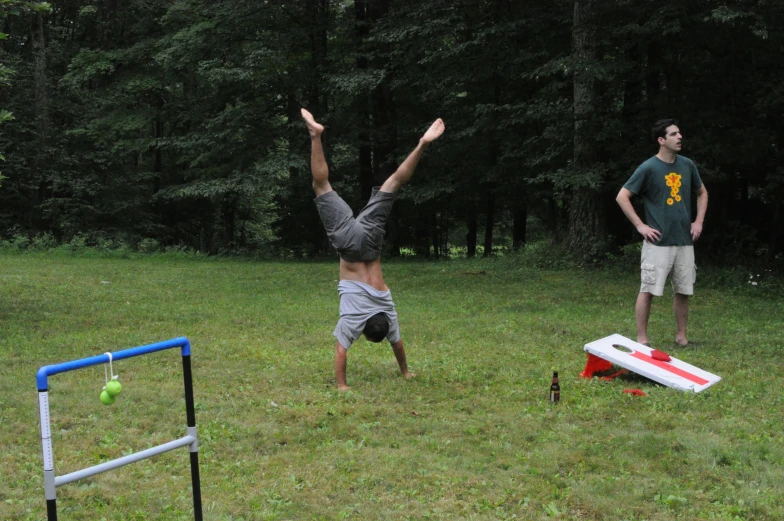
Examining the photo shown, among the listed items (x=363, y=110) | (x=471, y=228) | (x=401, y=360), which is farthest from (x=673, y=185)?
(x=471, y=228)

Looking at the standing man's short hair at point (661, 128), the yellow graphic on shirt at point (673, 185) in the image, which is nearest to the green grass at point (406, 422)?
the yellow graphic on shirt at point (673, 185)

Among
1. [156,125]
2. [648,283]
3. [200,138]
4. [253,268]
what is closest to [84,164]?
[156,125]

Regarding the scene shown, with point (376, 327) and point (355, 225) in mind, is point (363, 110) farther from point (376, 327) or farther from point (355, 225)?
point (376, 327)

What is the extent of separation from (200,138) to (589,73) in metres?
13.7

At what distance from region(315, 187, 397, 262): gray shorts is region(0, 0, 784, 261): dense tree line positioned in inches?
218

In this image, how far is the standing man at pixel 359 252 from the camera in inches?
258

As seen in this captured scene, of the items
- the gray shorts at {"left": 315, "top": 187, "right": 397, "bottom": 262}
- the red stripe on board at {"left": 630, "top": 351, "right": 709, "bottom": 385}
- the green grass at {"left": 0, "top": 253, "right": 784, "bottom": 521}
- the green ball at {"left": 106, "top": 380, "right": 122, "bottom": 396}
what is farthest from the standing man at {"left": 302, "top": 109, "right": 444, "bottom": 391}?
the green ball at {"left": 106, "top": 380, "right": 122, "bottom": 396}

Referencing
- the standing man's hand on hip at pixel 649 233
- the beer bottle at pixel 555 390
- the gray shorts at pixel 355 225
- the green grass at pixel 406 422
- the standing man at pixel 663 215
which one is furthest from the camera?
the standing man at pixel 663 215

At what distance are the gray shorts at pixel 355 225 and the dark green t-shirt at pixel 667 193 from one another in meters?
2.77

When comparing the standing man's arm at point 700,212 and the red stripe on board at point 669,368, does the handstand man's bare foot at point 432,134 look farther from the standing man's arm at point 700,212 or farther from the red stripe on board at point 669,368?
the standing man's arm at point 700,212

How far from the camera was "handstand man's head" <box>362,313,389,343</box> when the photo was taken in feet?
21.5

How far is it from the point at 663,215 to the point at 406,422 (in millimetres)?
3804

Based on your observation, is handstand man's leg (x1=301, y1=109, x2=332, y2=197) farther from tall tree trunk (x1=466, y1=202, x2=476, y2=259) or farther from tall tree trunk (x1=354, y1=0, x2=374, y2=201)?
tall tree trunk (x1=466, y1=202, x2=476, y2=259)

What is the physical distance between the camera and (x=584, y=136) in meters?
16.2
